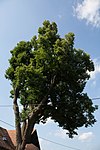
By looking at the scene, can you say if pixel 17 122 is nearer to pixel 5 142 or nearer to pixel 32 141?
pixel 5 142

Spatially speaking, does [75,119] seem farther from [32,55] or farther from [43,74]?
[32,55]

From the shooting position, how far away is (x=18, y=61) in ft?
113

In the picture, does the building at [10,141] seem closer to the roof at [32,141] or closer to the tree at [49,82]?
the roof at [32,141]

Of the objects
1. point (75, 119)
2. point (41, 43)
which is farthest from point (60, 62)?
point (75, 119)

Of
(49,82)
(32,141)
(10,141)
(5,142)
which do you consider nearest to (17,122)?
(49,82)

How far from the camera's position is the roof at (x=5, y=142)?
139ft

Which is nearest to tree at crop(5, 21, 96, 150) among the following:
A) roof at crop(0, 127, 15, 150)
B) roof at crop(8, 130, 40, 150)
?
roof at crop(0, 127, 15, 150)

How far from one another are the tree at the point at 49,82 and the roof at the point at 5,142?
9907mm

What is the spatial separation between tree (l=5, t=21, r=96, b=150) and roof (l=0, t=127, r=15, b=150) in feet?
32.5

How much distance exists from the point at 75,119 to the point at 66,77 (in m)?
4.40

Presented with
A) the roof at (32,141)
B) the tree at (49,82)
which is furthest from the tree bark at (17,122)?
the roof at (32,141)

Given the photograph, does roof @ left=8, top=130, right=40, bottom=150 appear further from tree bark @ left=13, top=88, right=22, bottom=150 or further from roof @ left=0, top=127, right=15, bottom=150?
tree bark @ left=13, top=88, right=22, bottom=150

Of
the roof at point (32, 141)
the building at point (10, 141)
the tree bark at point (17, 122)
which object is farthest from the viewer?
the roof at point (32, 141)

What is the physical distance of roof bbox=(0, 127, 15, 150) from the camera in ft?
139
